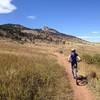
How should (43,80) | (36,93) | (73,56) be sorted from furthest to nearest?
(73,56) → (43,80) → (36,93)

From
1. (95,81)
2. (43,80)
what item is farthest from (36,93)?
(95,81)

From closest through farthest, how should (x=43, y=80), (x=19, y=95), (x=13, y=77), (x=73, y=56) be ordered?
Answer: (x=19, y=95), (x=13, y=77), (x=43, y=80), (x=73, y=56)

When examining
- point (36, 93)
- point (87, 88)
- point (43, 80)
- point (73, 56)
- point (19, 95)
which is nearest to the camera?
point (19, 95)

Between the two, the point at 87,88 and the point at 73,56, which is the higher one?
the point at 73,56

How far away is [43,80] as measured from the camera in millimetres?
12469

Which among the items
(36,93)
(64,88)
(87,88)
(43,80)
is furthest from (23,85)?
(87,88)

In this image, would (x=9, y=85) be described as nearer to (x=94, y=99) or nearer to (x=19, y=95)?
(x=19, y=95)

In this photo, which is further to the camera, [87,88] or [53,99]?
[87,88]

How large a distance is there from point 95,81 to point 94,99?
3.68 m

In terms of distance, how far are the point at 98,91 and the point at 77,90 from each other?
89 centimetres

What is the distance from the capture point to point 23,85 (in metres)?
10.5

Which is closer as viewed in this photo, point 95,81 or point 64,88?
point 64,88

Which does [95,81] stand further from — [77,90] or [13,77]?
[13,77]

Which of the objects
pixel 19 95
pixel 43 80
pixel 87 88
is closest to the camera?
pixel 19 95
